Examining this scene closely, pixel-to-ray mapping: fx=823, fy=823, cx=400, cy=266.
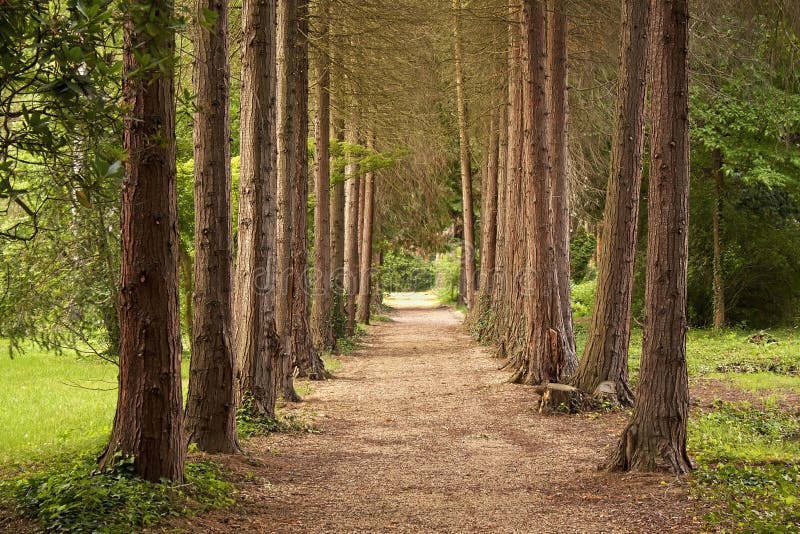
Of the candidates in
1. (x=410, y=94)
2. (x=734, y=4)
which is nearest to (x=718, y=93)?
(x=734, y=4)

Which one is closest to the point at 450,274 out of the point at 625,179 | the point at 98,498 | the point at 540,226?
the point at 540,226

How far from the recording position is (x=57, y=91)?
327 cm

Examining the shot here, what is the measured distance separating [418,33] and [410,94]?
93.1 inches

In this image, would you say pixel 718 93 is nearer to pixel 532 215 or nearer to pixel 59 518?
pixel 532 215

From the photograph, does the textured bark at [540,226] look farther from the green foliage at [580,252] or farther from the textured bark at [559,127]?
the green foliage at [580,252]

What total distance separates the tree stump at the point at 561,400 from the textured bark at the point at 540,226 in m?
2.33

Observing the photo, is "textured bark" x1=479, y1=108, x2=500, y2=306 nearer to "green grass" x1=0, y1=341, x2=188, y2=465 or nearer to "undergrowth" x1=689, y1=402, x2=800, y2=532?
"green grass" x1=0, y1=341, x2=188, y2=465

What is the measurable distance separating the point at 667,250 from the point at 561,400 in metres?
4.94

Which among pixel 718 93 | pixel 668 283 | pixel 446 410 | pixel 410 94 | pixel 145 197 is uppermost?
pixel 410 94

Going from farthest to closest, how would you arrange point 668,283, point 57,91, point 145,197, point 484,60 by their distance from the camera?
point 484,60 → point 668,283 → point 145,197 → point 57,91

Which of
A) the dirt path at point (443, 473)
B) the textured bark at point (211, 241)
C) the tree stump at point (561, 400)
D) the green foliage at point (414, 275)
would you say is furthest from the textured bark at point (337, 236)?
the green foliage at point (414, 275)

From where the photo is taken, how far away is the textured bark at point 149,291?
6.04 m

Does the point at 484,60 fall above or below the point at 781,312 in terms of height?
above

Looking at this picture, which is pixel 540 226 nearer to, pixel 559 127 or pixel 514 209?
pixel 559 127
